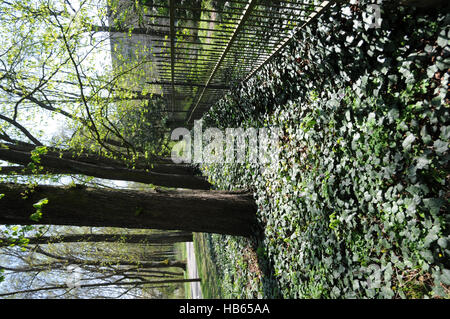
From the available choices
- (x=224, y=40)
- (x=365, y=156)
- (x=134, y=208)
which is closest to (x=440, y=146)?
(x=365, y=156)

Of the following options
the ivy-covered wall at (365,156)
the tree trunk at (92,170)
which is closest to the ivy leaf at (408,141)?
the ivy-covered wall at (365,156)

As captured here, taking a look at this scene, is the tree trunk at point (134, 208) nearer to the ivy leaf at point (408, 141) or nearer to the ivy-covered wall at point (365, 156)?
the ivy-covered wall at point (365, 156)

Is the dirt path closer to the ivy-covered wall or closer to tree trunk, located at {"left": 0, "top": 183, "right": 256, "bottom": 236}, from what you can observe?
tree trunk, located at {"left": 0, "top": 183, "right": 256, "bottom": 236}

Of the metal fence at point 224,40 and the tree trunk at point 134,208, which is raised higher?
the metal fence at point 224,40

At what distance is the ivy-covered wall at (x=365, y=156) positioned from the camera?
1677mm

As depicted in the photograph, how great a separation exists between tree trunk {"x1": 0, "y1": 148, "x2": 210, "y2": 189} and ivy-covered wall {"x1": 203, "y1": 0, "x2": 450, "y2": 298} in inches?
145

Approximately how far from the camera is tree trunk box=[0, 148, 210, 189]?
4938 mm

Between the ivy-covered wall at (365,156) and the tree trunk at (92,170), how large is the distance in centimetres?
369

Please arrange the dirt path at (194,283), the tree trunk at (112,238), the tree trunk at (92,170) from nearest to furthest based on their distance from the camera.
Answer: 1. the tree trunk at (92,170)
2. the tree trunk at (112,238)
3. the dirt path at (194,283)

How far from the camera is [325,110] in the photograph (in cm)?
267

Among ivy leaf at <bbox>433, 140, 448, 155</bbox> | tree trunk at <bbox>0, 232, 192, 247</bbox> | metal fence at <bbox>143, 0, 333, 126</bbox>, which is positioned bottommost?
tree trunk at <bbox>0, 232, 192, 247</bbox>

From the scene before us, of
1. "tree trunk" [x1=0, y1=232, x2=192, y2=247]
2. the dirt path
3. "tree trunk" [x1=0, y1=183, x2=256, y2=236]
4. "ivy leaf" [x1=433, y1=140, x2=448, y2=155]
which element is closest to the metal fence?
"ivy leaf" [x1=433, y1=140, x2=448, y2=155]

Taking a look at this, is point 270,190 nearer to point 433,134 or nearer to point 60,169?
point 433,134
